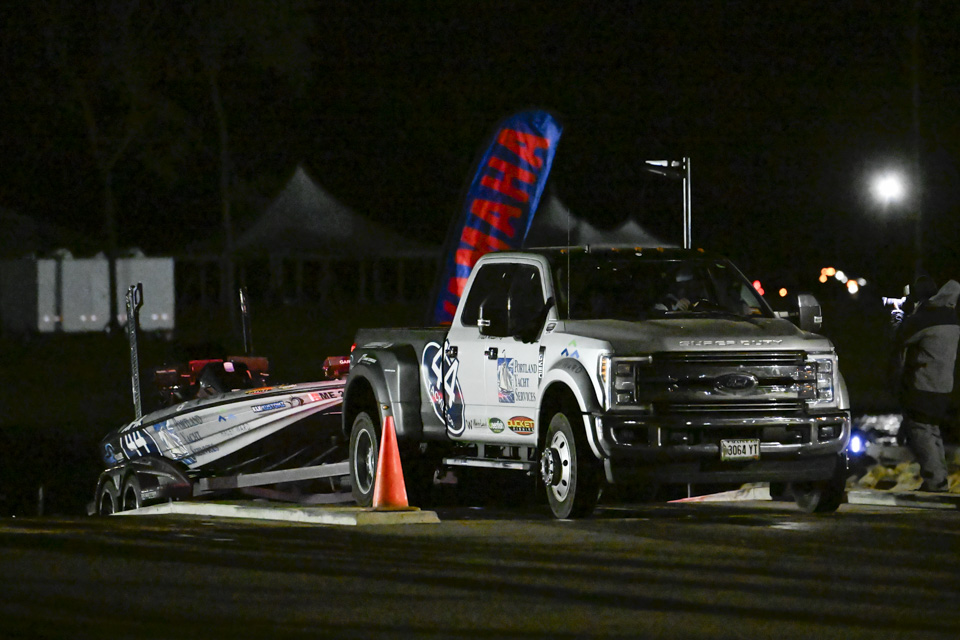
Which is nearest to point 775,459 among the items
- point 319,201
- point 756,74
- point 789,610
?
point 789,610

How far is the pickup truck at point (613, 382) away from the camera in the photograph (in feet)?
41.3

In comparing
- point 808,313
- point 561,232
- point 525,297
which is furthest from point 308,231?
point 808,313

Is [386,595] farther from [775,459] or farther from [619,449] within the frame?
[775,459]

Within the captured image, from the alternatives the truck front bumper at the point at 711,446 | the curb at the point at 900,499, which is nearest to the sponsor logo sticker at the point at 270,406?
the curb at the point at 900,499

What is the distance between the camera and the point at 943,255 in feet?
226

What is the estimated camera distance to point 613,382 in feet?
41.2

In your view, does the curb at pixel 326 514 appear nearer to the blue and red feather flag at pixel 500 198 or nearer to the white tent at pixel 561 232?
the blue and red feather flag at pixel 500 198

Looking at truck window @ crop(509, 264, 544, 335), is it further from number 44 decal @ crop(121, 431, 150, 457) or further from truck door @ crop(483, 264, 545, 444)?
number 44 decal @ crop(121, 431, 150, 457)

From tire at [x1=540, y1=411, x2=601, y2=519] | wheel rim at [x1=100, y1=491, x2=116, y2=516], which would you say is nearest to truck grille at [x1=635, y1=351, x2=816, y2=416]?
tire at [x1=540, y1=411, x2=601, y2=519]

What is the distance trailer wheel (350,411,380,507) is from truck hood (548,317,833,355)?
235 centimetres

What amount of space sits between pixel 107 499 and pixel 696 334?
330 inches

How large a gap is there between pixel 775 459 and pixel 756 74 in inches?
2559

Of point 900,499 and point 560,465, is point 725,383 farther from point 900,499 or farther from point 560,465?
point 900,499

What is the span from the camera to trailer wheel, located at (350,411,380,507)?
14.9m
